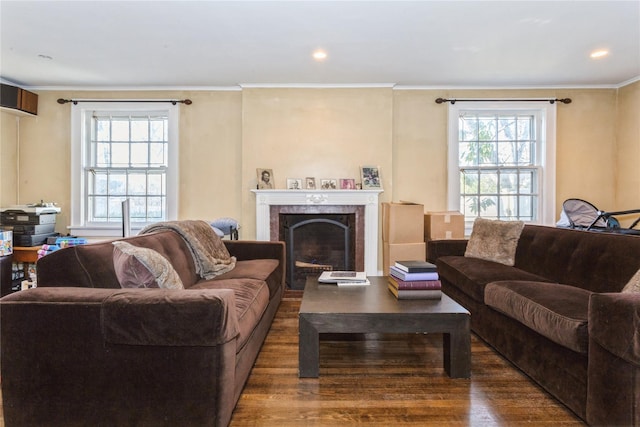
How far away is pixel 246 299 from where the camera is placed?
2.14 metres

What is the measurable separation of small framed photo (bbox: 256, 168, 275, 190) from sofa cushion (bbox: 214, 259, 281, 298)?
1.41 metres

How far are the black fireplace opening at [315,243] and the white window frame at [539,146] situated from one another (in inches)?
55.3

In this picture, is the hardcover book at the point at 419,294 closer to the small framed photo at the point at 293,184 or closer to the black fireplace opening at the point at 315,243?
the black fireplace opening at the point at 315,243

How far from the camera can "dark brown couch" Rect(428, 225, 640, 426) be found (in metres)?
1.48

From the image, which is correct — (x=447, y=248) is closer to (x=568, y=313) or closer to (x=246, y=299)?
(x=568, y=313)

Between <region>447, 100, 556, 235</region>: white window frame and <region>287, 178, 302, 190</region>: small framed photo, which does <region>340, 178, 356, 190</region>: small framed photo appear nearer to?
<region>287, 178, 302, 190</region>: small framed photo

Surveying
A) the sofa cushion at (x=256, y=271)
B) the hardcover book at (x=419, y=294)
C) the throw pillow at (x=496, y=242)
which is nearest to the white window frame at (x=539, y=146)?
the throw pillow at (x=496, y=242)

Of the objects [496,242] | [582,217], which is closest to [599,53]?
[582,217]

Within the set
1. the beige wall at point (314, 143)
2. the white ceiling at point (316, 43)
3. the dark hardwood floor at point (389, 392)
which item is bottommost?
the dark hardwood floor at point (389, 392)

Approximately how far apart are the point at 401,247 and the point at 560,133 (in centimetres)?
262

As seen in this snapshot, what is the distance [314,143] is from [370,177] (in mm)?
818

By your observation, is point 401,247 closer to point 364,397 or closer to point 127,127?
point 364,397

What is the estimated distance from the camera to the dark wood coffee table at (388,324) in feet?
6.70

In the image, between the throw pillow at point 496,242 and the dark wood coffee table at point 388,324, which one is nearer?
the dark wood coffee table at point 388,324
